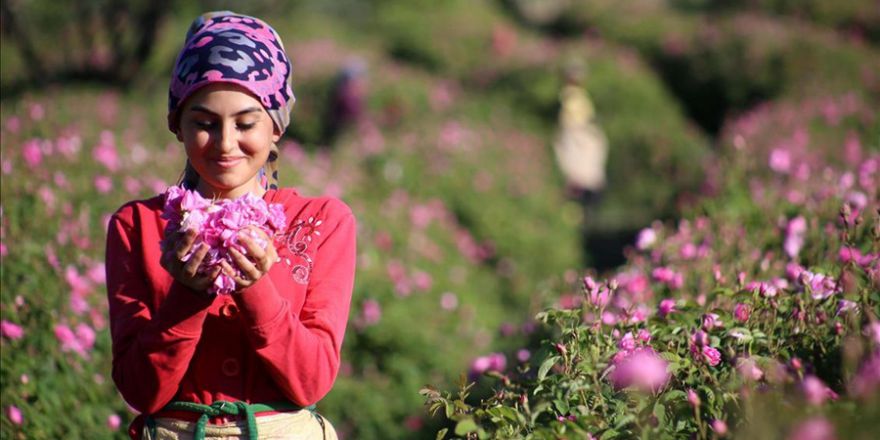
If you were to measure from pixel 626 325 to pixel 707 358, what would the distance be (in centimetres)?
44

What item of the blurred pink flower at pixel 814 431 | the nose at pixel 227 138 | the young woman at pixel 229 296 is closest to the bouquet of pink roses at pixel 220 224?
the young woman at pixel 229 296

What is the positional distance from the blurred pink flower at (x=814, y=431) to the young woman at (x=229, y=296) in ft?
3.01

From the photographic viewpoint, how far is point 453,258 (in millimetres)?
8227

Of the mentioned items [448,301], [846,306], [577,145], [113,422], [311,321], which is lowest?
[577,145]

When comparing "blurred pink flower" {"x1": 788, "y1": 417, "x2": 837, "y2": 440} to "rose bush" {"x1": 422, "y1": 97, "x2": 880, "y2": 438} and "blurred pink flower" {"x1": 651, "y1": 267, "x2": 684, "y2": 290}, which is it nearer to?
"rose bush" {"x1": 422, "y1": 97, "x2": 880, "y2": 438}

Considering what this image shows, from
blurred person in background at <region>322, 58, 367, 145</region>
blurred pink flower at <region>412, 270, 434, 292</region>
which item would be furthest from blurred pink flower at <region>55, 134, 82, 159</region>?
blurred person in background at <region>322, 58, 367, 145</region>

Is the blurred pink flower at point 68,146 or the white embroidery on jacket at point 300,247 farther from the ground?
the white embroidery on jacket at point 300,247

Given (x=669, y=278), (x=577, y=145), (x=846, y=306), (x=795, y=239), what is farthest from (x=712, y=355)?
(x=577, y=145)

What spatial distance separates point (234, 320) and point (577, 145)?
10146mm

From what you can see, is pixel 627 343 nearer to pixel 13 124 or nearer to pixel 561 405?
pixel 561 405

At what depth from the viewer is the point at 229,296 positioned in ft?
6.26

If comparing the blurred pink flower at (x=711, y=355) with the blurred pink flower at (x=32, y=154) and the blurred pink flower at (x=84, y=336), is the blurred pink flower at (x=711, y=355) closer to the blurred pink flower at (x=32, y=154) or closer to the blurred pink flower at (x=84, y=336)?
the blurred pink flower at (x=84, y=336)

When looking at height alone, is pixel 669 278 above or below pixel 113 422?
above

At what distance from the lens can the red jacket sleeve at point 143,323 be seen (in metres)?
1.76
